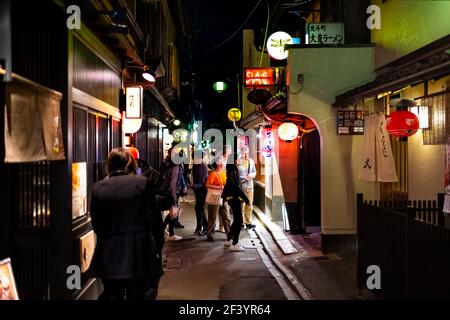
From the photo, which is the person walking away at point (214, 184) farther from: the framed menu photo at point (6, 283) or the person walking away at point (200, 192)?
the framed menu photo at point (6, 283)

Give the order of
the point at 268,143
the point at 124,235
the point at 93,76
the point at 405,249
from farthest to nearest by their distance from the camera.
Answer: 1. the point at 268,143
2. the point at 93,76
3. the point at 405,249
4. the point at 124,235

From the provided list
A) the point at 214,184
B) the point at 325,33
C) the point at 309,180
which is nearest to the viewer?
the point at 325,33

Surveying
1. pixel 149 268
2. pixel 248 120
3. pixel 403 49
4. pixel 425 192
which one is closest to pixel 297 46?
pixel 403 49

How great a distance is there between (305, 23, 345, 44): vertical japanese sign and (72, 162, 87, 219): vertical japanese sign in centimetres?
785

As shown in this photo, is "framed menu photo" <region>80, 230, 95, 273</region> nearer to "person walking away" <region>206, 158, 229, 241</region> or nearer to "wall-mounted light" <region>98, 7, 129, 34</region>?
"wall-mounted light" <region>98, 7, 129, 34</region>

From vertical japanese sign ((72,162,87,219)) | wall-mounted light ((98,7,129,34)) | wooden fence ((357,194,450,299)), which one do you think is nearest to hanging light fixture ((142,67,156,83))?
wall-mounted light ((98,7,129,34))

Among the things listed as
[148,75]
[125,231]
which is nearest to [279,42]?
[148,75]

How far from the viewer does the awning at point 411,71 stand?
23.3 feet

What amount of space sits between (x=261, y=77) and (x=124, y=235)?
428 inches

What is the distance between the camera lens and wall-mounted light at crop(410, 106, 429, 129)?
30.5 ft

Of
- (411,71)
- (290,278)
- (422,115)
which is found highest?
(411,71)

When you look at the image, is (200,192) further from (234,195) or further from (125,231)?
(125,231)

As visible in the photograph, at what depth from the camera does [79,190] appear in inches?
299
